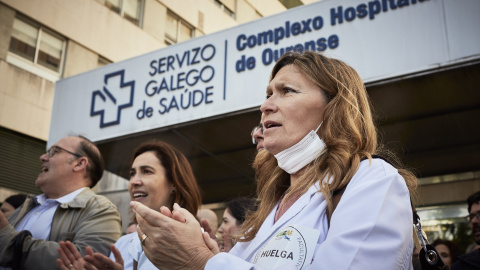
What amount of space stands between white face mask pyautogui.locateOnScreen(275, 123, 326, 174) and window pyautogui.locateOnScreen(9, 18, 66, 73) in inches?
458

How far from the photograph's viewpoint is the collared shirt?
3.40 m

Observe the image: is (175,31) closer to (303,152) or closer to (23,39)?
(23,39)

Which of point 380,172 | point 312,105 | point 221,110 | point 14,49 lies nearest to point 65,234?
point 312,105

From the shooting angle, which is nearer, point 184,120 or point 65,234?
point 65,234

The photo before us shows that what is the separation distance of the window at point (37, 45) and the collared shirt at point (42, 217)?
30.8ft

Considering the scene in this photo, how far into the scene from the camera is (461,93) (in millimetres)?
5504

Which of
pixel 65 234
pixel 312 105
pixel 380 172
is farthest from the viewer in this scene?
pixel 65 234

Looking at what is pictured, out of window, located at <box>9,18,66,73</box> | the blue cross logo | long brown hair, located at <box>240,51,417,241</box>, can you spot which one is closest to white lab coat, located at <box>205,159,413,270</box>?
long brown hair, located at <box>240,51,417,241</box>

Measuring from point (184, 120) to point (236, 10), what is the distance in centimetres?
570

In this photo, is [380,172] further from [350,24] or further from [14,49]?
[14,49]

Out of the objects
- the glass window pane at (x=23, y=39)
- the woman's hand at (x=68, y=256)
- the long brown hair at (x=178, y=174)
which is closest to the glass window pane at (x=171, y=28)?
the glass window pane at (x=23, y=39)

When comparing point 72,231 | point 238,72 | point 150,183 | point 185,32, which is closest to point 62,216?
point 72,231

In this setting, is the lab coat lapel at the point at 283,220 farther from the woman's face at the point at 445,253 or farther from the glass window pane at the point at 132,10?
the glass window pane at the point at 132,10

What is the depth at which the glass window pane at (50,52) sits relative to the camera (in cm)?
1226
